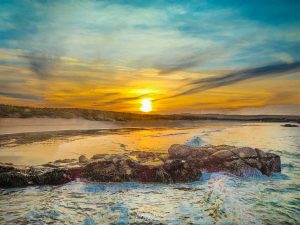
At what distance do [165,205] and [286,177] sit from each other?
6613 millimetres

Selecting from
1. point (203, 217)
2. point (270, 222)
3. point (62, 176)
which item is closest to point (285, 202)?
point (270, 222)

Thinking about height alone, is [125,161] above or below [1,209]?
above

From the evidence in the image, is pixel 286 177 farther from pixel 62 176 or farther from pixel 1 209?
pixel 1 209

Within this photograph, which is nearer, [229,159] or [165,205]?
[165,205]

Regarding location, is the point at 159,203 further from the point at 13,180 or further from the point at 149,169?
the point at 13,180

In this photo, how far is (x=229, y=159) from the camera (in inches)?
568

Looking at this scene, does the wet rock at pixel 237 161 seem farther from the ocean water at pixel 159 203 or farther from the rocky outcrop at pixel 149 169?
the ocean water at pixel 159 203

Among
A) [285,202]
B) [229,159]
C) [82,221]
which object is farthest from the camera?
[229,159]

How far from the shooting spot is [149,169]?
1275 centimetres

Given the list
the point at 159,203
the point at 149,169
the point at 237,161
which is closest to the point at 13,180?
the point at 149,169

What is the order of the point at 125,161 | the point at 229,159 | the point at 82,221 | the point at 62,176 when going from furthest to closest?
the point at 229,159 → the point at 125,161 → the point at 62,176 → the point at 82,221

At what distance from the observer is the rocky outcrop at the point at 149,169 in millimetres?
11961

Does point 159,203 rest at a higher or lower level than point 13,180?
lower

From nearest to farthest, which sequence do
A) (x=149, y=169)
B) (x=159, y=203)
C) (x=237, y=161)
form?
(x=159, y=203) → (x=149, y=169) → (x=237, y=161)
